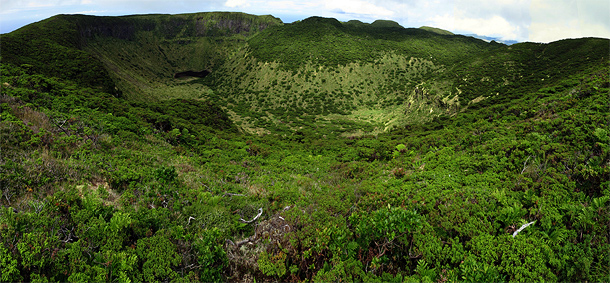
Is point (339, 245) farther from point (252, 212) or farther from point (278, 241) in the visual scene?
point (252, 212)

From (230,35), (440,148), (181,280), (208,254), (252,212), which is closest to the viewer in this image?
(181,280)

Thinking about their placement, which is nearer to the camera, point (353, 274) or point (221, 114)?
point (353, 274)

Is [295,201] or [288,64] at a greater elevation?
[288,64]

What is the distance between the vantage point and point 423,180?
1080 centimetres

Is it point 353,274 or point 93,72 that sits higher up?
point 93,72

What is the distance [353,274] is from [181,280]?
411cm

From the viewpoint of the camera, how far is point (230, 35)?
Answer: 95625 millimetres

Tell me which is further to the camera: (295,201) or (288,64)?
(288,64)

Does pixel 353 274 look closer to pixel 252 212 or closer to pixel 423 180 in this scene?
pixel 252 212

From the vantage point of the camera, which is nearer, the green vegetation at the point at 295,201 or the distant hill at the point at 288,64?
the green vegetation at the point at 295,201

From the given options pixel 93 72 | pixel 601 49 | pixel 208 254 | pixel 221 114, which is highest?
pixel 601 49

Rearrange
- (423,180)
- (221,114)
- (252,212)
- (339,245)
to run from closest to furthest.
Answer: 1. (339,245)
2. (252,212)
3. (423,180)
4. (221,114)

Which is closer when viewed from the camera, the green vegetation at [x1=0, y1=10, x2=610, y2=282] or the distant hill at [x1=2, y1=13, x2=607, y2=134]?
the green vegetation at [x1=0, y1=10, x2=610, y2=282]

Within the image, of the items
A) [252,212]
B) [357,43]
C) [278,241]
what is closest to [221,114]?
[252,212]
